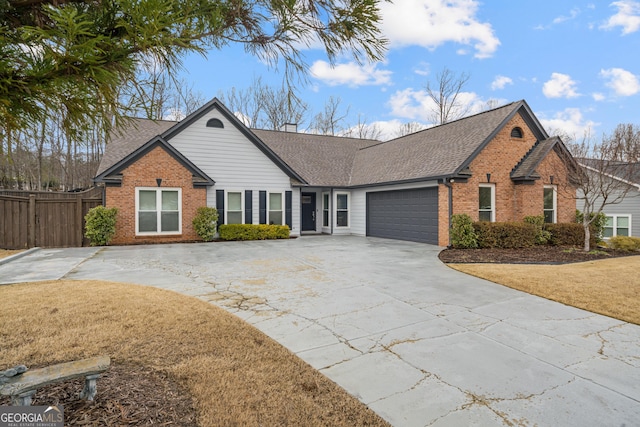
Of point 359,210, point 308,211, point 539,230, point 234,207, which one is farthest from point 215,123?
point 539,230

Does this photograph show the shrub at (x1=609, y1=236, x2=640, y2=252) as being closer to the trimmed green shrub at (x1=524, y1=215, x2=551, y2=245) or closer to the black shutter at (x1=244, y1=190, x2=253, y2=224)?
the trimmed green shrub at (x1=524, y1=215, x2=551, y2=245)

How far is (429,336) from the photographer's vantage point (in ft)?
14.3

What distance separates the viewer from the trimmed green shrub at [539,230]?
13.0m

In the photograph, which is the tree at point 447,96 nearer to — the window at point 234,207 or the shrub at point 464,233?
the shrub at point 464,233

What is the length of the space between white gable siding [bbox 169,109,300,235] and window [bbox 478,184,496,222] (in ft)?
29.1

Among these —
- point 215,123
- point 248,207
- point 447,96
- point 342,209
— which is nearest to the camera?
point 215,123

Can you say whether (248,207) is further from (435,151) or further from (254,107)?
(254,107)

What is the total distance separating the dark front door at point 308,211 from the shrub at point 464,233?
913 cm

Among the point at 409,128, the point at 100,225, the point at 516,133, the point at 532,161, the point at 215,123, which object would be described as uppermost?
the point at 409,128

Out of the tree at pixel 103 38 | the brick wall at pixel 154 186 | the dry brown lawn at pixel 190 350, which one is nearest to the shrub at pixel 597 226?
the dry brown lawn at pixel 190 350

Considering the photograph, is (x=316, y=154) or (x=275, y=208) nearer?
(x=275, y=208)

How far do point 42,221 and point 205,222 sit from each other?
5686mm

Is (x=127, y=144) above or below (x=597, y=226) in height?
above

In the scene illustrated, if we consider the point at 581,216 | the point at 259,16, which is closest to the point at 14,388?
the point at 259,16
